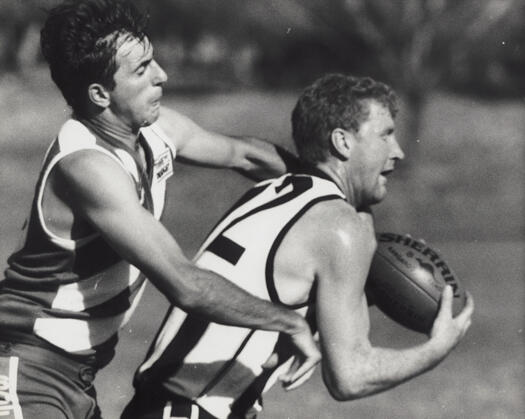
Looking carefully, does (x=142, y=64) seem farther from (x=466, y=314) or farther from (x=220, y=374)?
(x=466, y=314)

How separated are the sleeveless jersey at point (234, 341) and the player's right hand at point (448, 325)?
0.57 m

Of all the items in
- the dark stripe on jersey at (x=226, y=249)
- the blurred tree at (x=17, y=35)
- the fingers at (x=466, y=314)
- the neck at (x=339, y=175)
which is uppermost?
the neck at (x=339, y=175)

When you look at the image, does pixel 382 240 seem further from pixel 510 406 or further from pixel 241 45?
pixel 241 45

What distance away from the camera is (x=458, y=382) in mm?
9000

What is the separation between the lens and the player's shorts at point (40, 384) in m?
4.31

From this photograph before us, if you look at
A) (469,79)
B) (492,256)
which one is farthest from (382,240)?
(469,79)

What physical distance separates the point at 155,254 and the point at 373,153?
1.12 meters

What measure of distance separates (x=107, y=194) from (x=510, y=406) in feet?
15.6

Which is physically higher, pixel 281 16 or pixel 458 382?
pixel 458 382

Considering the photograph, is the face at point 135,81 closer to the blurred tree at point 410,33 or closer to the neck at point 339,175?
the neck at point 339,175

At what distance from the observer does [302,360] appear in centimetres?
426

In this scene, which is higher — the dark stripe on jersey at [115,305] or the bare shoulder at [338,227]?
the bare shoulder at [338,227]

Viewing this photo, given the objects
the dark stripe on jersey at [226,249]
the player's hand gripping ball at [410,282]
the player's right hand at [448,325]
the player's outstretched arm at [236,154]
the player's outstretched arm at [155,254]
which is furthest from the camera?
the player's outstretched arm at [236,154]

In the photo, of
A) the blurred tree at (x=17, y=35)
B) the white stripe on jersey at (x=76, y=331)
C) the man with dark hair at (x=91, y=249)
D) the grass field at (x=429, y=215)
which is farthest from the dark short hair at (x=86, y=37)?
the blurred tree at (x=17, y=35)
